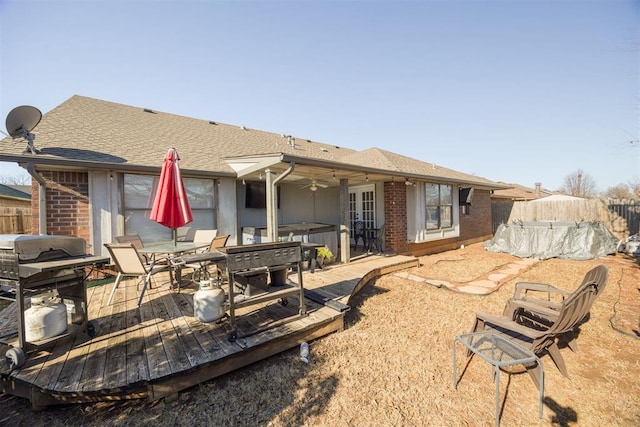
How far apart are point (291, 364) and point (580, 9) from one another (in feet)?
35.9

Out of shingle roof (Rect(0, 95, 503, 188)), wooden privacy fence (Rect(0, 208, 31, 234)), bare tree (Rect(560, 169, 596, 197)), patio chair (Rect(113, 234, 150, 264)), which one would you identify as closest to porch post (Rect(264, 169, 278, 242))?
shingle roof (Rect(0, 95, 503, 188))

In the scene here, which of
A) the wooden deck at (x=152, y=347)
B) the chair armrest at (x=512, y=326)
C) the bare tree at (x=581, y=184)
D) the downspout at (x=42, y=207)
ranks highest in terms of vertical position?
the bare tree at (x=581, y=184)

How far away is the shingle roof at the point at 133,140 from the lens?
18.0 ft

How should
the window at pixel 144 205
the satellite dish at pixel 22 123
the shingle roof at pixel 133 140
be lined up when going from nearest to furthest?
the satellite dish at pixel 22 123 → the shingle roof at pixel 133 140 → the window at pixel 144 205

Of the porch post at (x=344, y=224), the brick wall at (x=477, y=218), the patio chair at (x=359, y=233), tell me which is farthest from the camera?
the brick wall at (x=477, y=218)

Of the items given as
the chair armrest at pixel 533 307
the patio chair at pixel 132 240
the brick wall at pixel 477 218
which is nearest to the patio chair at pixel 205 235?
the patio chair at pixel 132 240

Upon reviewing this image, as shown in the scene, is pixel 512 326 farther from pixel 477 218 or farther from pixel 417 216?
pixel 477 218

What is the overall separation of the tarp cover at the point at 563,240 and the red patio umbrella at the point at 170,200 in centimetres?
1174

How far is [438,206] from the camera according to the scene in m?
10.3

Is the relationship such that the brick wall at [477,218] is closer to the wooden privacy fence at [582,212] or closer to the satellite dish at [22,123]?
the wooden privacy fence at [582,212]

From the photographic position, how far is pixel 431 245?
1002 centimetres

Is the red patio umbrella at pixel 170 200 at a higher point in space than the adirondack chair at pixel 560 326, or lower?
higher

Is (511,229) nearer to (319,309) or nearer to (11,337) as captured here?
(319,309)

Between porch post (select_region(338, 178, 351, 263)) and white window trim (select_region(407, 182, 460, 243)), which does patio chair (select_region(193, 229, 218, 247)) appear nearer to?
porch post (select_region(338, 178, 351, 263))
